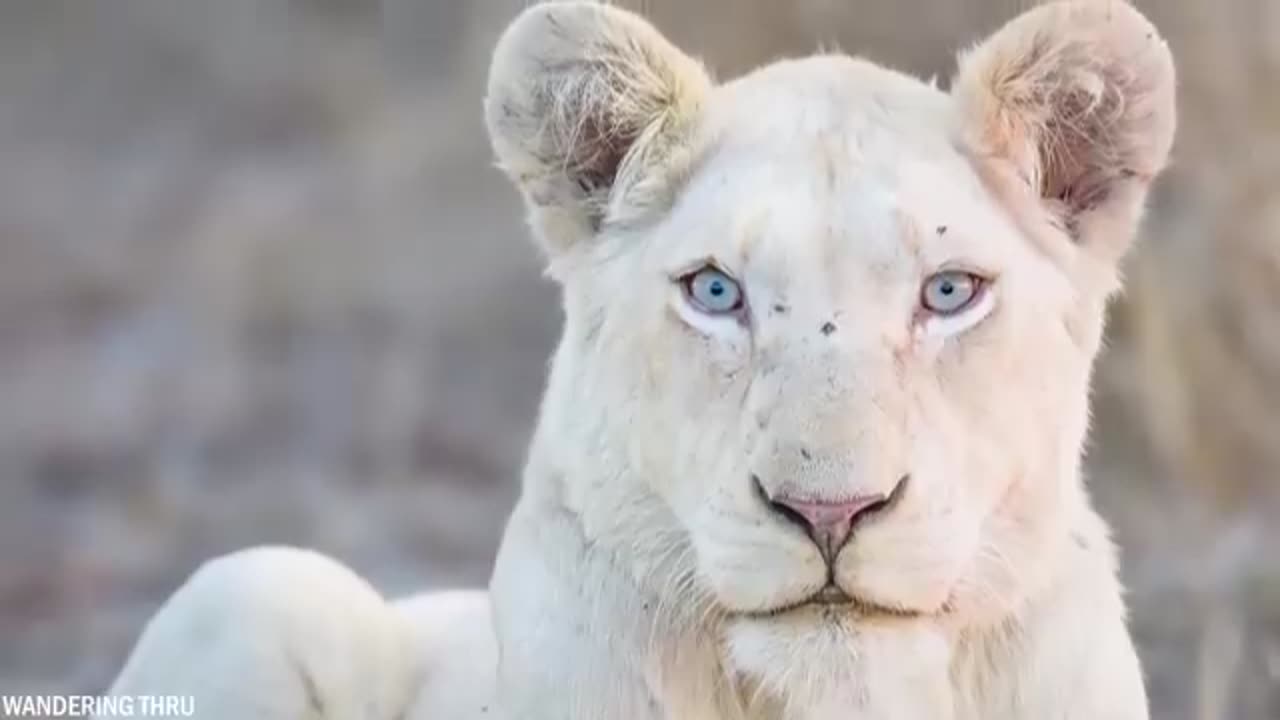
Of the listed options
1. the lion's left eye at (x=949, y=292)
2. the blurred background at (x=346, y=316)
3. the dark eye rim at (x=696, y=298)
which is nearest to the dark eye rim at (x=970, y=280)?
the lion's left eye at (x=949, y=292)

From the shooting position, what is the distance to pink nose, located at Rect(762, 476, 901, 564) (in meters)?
1.12

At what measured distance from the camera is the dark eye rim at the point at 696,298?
1.23 m

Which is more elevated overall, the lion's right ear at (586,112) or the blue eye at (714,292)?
the lion's right ear at (586,112)

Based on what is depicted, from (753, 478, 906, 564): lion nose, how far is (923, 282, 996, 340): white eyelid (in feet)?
0.37

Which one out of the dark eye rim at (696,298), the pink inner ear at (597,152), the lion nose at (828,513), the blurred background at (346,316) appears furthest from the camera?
the blurred background at (346,316)

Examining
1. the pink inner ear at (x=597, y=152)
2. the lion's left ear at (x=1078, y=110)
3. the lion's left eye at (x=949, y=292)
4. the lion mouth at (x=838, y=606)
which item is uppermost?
the lion's left ear at (x=1078, y=110)

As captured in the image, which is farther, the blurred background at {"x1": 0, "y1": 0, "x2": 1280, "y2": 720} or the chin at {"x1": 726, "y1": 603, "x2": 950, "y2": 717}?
the blurred background at {"x1": 0, "y1": 0, "x2": 1280, "y2": 720}

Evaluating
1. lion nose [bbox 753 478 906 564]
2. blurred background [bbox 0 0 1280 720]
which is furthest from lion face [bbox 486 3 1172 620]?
blurred background [bbox 0 0 1280 720]

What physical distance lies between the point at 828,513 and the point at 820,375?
0.08 metres

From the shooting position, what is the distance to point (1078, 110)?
1.34 metres

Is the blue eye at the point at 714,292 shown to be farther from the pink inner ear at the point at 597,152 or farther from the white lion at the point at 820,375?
the pink inner ear at the point at 597,152

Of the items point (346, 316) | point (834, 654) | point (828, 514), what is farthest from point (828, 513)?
point (346, 316)

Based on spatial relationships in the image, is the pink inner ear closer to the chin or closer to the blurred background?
the chin

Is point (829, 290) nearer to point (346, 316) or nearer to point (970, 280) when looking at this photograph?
point (970, 280)
